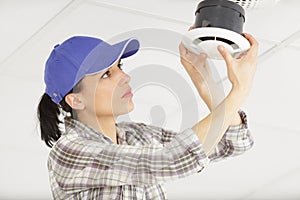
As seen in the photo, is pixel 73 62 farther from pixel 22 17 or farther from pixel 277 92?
pixel 277 92

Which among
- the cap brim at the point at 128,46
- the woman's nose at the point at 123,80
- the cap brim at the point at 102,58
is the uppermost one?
the cap brim at the point at 128,46

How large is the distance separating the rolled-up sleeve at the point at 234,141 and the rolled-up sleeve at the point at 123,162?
16 centimetres

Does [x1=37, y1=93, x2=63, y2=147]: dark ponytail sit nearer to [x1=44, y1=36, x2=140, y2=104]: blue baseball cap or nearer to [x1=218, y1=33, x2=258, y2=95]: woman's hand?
[x1=44, y1=36, x2=140, y2=104]: blue baseball cap

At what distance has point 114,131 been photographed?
1.30 m

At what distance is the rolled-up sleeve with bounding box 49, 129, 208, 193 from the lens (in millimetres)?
1098

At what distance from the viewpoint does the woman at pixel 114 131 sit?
1103 millimetres

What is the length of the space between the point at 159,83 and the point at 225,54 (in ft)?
2.24

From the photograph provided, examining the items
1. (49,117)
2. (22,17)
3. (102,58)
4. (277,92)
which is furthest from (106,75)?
(277,92)

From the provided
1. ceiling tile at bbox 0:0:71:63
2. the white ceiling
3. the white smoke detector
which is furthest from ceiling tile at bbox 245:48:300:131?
the white smoke detector

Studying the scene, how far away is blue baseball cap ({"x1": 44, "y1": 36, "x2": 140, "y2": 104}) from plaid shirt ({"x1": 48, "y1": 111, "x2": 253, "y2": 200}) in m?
0.07

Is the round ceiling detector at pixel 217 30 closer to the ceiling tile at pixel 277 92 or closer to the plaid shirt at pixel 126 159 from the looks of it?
the plaid shirt at pixel 126 159

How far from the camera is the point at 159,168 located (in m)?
1.10

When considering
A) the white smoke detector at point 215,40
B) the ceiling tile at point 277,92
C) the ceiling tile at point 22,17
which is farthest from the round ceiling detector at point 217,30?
the ceiling tile at point 277,92

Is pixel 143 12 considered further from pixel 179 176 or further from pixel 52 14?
pixel 179 176
